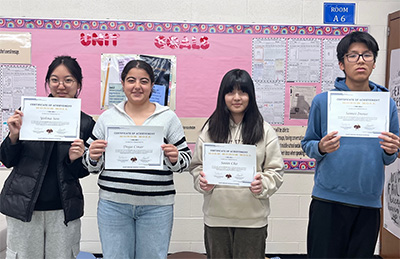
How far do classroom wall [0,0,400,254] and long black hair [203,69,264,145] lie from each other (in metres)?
1.21

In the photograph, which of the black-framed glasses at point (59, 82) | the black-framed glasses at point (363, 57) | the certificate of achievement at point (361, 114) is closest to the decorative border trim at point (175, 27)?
the black-framed glasses at point (59, 82)

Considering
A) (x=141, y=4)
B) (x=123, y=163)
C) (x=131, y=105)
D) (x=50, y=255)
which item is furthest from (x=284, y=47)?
(x=50, y=255)

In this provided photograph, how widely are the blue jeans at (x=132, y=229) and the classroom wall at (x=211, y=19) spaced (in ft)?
4.01

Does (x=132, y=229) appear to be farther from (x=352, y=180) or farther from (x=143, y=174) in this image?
(x=352, y=180)

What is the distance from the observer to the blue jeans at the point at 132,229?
185cm

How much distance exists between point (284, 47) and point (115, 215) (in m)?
2.02

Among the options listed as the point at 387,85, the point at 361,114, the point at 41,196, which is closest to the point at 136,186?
the point at 41,196

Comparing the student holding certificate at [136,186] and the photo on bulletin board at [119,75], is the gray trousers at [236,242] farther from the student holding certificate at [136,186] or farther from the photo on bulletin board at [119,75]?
the photo on bulletin board at [119,75]

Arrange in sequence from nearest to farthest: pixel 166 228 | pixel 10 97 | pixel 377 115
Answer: pixel 377 115 < pixel 166 228 < pixel 10 97

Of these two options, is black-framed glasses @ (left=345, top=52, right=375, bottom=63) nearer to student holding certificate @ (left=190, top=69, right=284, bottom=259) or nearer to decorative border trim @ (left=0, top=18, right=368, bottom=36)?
student holding certificate @ (left=190, top=69, right=284, bottom=259)

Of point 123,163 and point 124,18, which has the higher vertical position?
point 124,18

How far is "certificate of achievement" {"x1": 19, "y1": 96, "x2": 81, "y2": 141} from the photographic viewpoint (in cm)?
187

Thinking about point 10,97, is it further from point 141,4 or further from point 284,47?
point 284,47

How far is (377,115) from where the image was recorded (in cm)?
178
